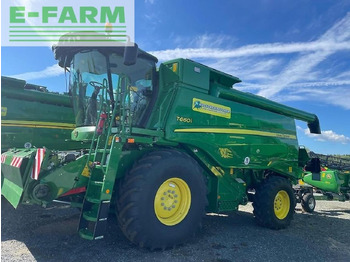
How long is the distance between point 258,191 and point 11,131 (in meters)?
6.41

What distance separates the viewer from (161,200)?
4465 millimetres

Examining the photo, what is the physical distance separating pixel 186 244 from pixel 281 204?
3135mm

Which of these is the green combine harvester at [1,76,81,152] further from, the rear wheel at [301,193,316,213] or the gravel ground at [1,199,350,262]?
the rear wheel at [301,193,316,213]

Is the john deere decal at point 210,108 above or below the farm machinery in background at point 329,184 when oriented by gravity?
above

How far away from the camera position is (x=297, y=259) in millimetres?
4551

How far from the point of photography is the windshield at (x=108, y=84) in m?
4.77

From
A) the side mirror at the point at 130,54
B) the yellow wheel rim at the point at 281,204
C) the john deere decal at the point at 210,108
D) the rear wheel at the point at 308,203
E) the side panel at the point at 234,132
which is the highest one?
the side mirror at the point at 130,54

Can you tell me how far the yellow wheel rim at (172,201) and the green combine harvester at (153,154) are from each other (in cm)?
1

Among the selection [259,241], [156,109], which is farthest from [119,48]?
[259,241]

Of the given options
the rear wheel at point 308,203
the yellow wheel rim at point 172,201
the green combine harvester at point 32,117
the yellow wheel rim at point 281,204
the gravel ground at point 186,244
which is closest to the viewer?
the gravel ground at point 186,244

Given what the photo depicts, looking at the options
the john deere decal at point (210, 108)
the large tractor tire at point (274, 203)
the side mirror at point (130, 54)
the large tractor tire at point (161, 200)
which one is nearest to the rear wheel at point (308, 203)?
the large tractor tire at point (274, 203)

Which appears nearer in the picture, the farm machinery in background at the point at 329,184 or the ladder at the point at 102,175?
the ladder at the point at 102,175

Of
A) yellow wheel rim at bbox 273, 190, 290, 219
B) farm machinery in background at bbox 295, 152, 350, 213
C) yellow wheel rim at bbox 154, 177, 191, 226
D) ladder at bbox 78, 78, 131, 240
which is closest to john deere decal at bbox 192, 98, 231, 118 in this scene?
ladder at bbox 78, 78, 131, 240

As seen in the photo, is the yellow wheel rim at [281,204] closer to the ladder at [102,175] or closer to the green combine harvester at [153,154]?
the green combine harvester at [153,154]
